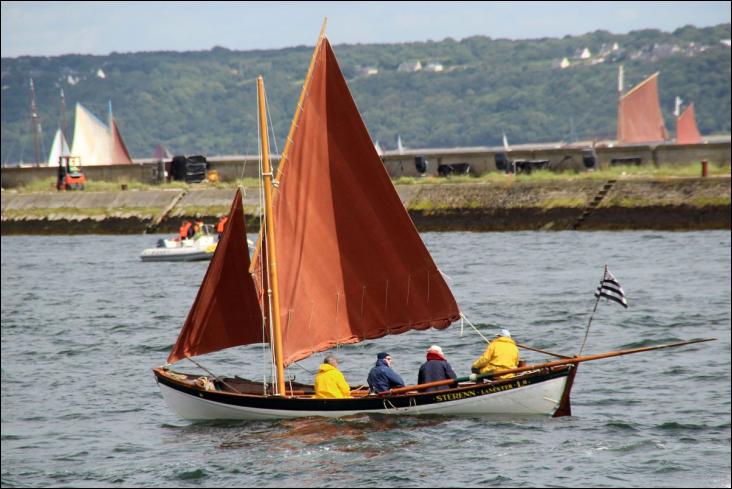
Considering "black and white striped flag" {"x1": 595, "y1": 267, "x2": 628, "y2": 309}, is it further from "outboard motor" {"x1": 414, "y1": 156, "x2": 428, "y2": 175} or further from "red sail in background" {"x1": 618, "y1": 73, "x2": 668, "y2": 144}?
"red sail in background" {"x1": 618, "y1": 73, "x2": 668, "y2": 144}

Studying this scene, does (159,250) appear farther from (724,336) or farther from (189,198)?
(724,336)

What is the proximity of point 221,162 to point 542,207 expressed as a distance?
1080 inches

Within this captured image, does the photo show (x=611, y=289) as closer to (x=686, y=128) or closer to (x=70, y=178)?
(x=70, y=178)

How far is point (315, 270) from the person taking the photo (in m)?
28.8

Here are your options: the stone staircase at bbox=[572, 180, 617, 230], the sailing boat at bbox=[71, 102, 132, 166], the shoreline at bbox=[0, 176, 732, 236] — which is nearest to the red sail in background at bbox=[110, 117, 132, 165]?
the sailing boat at bbox=[71, 102, 132, 166]

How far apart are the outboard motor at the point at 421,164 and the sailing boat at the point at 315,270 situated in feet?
170

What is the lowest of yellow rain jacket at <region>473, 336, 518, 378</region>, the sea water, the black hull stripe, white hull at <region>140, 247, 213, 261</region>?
the sea water

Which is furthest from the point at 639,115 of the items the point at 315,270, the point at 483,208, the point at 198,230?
the point at 315,270

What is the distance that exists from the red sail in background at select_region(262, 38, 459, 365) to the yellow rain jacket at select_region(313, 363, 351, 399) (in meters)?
1.28

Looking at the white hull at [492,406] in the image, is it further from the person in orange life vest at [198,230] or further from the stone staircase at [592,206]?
the stone staircase at [592,206]

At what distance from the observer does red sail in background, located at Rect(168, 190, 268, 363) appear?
2859 centimetres

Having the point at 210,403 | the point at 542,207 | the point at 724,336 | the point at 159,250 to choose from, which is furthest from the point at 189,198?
the point at 210,403

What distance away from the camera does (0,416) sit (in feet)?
99.5

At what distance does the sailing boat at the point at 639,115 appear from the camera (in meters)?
117
